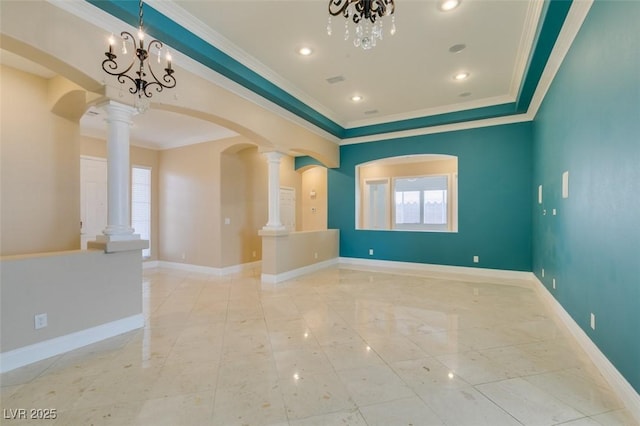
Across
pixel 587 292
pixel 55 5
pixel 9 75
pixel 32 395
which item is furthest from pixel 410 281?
pixel 9 75

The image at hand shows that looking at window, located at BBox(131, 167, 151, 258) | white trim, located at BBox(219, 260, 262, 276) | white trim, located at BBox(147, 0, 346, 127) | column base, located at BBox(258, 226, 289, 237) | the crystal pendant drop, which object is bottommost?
white trim, located at BBox(219, 260, 262, 276)

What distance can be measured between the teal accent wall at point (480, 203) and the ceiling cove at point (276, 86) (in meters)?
0.45

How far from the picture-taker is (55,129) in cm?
370

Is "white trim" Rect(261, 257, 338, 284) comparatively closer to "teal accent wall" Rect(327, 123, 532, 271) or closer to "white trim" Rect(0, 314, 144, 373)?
"teal accent wall" Rect(327, 123, 532, 271)

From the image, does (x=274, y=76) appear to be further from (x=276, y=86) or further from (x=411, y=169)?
(x=411, y=169)

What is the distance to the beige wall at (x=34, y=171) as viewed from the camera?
333 cm

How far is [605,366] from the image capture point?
87.9 inches

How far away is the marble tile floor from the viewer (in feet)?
6.03

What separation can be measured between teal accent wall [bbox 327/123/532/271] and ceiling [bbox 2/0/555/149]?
2.11ft

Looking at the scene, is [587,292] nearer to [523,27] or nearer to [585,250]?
[585,250]

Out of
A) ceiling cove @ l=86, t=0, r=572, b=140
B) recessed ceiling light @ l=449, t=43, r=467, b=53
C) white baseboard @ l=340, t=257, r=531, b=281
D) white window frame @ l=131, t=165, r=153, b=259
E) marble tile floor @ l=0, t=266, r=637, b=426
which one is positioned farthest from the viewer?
white window frame @ l=131, t=165, r=153, b=259

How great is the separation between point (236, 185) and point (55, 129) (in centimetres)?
339

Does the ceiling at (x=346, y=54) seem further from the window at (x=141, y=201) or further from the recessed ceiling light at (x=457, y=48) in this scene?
the window at (x=141, y=201)

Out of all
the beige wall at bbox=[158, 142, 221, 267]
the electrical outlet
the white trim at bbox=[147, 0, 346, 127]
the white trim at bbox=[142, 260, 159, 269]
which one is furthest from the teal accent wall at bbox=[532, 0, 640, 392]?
the white trim at bbox=[142, 260, 159, 269]
